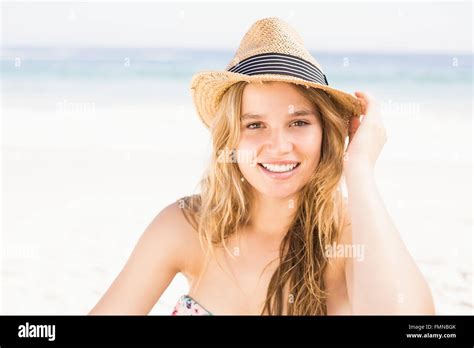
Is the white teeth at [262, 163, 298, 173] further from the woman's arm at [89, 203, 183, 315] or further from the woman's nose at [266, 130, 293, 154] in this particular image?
the woman's arm at [89, 203, 183, 315]

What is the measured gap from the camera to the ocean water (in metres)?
7.12

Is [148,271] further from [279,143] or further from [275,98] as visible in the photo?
[275,98]

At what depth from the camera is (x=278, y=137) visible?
117 inches

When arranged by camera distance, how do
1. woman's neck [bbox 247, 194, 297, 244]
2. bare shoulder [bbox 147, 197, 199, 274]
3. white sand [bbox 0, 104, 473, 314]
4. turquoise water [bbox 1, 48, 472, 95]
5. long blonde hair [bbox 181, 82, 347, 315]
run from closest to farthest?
1. long blonde hair [bbox 181, 82, 347, 315]
2. bare shoulder [bbox 147, 197, 199, 274]
3. woman's neck [bbox 247, 194, 297, 244]
4. white sand [bbox 0, 104, 473, 314]
5. turquoise water [bbox 1, 48, 472, 95]

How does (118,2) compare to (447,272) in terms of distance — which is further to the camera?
(118,2)

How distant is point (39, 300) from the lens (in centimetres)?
650

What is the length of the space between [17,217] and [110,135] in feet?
16.6

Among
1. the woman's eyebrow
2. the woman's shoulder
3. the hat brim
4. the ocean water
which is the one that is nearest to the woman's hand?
the hat brim

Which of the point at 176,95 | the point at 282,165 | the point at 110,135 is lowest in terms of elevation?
the point at 282,165

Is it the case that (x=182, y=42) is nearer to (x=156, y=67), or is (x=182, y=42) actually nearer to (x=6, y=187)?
(x=156, y=67)

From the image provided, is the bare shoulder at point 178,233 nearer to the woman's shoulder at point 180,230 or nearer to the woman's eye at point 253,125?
the woman's shoulder at point 180,230

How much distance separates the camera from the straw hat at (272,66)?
298 cm
